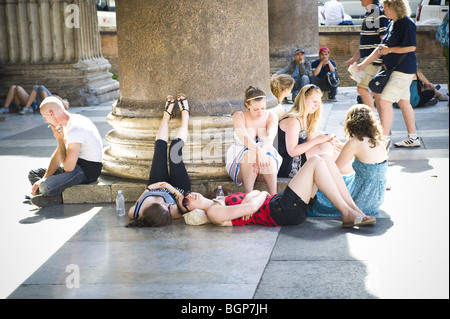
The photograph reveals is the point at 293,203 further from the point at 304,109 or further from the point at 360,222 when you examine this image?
the point at 304,109

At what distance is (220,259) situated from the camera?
4.58m

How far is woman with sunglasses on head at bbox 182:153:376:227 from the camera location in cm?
514

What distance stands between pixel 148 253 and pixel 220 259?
53 centimetres

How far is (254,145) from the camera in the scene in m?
5.75

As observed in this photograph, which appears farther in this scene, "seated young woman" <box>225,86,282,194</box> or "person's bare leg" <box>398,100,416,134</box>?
"person's bare leg" <box>398,100,416,134</box>

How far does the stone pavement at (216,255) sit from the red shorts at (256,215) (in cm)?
7

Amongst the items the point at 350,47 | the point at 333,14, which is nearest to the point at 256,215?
the point at 350,47

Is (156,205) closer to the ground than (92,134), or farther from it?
closer to the ground

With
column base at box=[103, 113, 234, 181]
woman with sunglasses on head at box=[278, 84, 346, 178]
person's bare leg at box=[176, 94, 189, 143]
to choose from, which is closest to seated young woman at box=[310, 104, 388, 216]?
woman with sunglasses on head at box=[278, 84, 346, 178]

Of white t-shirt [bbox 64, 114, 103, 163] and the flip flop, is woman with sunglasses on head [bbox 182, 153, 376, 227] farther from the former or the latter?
white t-shirt [bbox 64, 114, 103, 163]

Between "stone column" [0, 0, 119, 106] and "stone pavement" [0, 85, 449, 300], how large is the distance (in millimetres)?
6752

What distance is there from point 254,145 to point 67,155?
1682mm
